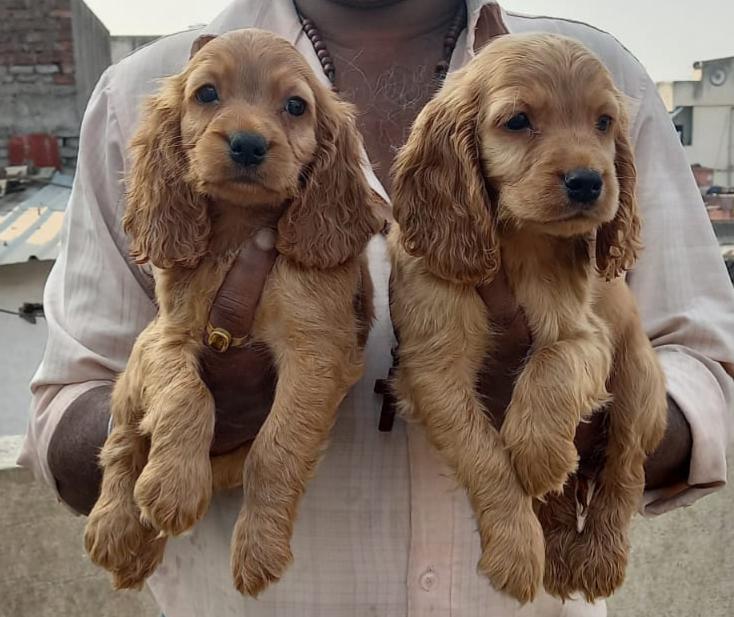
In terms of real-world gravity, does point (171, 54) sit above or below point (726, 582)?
above

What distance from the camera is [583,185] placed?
5.54 ft

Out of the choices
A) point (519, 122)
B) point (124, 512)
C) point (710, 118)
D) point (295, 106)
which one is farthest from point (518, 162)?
point (710, 118)

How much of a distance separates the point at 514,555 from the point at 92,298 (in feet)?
4.10

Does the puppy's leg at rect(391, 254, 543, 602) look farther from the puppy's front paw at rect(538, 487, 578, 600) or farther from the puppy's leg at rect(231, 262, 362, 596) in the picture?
the puppy's front paw at rect(538, 487, 578, 600)

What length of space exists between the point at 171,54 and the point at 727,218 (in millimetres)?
10639

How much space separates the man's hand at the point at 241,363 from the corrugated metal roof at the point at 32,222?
4.95 metres

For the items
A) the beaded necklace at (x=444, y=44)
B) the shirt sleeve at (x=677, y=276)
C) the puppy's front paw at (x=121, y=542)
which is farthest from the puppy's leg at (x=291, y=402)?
the shirt sleeve at (x=677, y=276)

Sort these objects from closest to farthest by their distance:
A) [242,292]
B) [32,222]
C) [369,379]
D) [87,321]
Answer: [242,292]
[369,379]
[87,321]
[32,222]

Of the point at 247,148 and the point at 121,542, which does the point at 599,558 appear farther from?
the point at 247,148

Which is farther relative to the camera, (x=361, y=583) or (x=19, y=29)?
(x=19, y=29)

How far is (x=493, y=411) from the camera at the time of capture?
1999 mm

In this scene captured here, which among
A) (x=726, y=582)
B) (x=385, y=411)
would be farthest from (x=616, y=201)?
(x=726, y=582)

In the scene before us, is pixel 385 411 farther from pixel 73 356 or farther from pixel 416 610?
pixel 73 356

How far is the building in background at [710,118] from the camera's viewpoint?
1719cm
